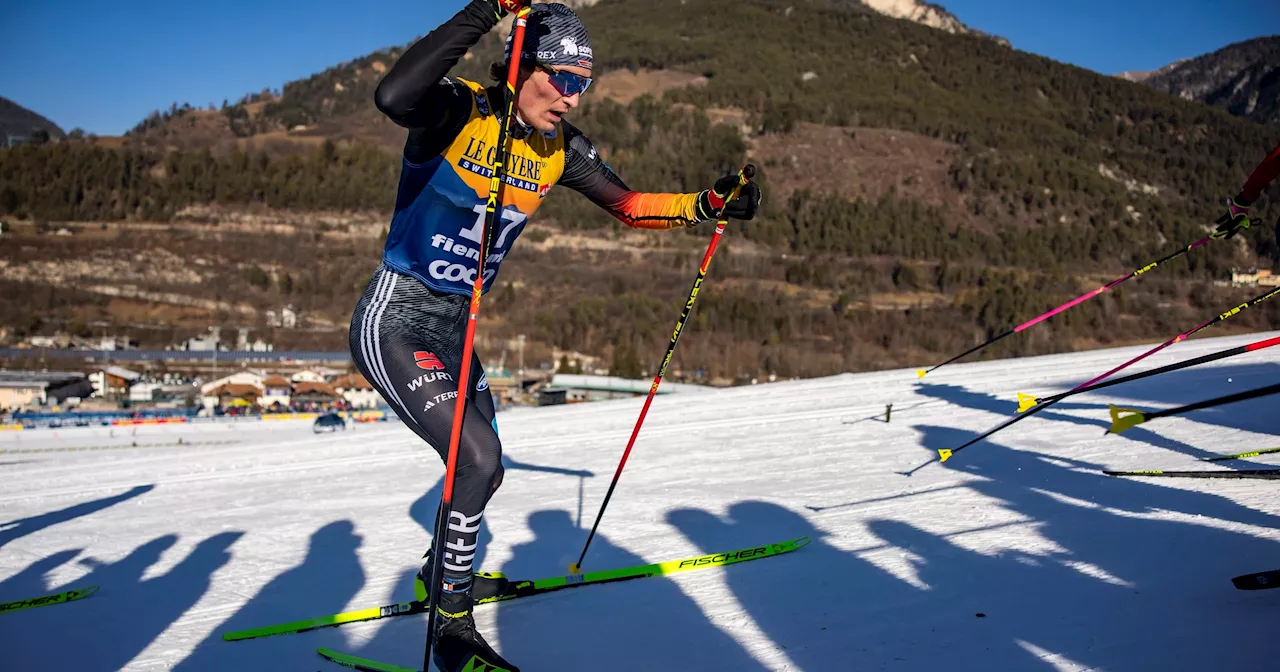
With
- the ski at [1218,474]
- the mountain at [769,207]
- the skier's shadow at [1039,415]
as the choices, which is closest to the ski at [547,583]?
the ski at [1218,474]

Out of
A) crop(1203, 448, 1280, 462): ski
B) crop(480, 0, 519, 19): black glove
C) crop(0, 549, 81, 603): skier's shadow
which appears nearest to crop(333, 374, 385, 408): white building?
crop(0, 549, 81, 603): skier's shadow

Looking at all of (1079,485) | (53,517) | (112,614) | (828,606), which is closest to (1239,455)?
(1079,485)

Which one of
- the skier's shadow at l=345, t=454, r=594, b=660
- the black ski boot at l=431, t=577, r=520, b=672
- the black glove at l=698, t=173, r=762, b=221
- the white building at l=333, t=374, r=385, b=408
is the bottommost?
the white building at l=333, t=374, r=385, b=408

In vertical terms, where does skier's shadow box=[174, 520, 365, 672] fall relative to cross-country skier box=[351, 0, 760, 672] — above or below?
below

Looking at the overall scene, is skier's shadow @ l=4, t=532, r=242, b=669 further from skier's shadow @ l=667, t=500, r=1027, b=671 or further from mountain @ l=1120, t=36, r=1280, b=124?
mountain @ l=1120, t=36, r=1280, b=124

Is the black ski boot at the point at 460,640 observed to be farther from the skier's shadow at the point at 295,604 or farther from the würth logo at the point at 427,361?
the würth logo at the point at 427,361

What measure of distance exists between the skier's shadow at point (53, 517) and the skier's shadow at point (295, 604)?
1808 mm

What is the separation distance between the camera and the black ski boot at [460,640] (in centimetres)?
277

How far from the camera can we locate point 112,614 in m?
3.65

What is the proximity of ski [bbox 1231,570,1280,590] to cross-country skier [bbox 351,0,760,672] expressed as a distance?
1936 millimetres

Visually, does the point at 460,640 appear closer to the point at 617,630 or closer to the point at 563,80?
the point at 617,630

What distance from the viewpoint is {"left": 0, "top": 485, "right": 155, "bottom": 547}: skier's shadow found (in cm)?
541

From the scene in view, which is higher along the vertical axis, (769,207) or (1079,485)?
(769,207)

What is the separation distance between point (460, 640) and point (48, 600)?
2.09m
